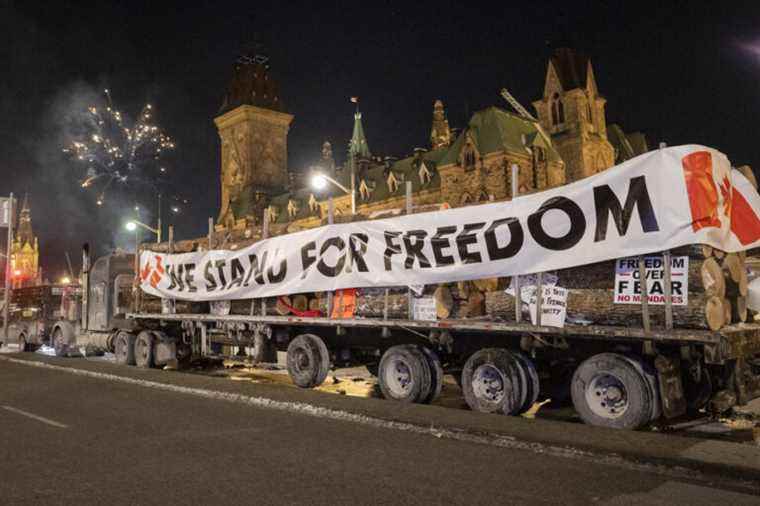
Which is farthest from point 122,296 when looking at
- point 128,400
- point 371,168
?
point 371,168

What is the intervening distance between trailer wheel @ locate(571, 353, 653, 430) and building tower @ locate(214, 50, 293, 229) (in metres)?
94.2

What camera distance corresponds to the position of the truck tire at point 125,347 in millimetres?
18203

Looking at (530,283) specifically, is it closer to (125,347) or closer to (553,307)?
(553,307)

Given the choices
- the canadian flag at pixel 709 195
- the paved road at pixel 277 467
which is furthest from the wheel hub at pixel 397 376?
the canadian flag at pixel 709 195

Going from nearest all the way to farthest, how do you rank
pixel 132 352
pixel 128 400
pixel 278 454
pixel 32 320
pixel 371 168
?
1. pixel 278 454
2. pixel 128 400
3. pixel 132 352
4. pixel 32 320
5. pixel 371 168

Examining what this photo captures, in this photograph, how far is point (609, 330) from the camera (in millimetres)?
8219

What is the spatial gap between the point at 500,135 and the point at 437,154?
15.2 metres

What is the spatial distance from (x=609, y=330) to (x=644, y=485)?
2.63 m

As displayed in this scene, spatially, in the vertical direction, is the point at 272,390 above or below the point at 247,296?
below

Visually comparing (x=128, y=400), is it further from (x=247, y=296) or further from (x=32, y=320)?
(x=32, y=320)

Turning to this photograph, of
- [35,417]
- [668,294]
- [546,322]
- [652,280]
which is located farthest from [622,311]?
[35,417]

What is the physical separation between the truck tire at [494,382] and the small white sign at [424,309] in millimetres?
944

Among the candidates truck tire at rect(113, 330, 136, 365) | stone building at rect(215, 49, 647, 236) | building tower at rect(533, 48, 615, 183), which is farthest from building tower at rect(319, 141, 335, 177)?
truck tire at rect(113, 330, 136, 365)

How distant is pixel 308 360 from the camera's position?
1275cm
